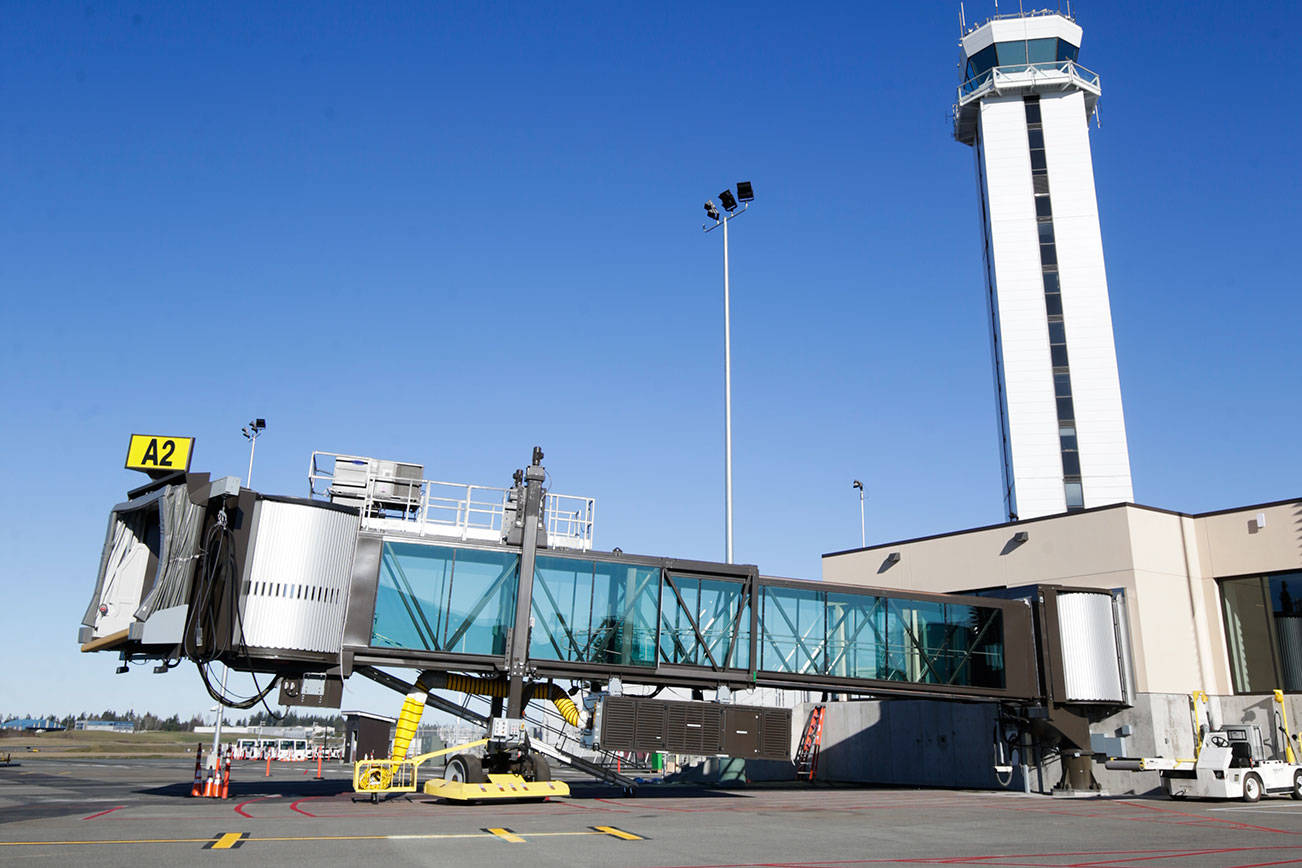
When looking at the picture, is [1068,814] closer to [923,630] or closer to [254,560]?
[923,630]

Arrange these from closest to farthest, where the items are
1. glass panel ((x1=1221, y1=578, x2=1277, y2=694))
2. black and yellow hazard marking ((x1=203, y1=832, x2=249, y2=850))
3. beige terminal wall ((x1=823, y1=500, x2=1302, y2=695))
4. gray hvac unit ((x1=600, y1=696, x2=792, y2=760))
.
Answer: black and yellow hazard marking ((x1=203, y1=832, x2=249, y2=850))
gray hvac unit ((x1=600, y1=696, x2=792, y2=760))
beige terminal wall ((x1=823, y1=500, x2=1302, y2=695))
glass panel ((x1=1221, y1=578, x2=1277, y2=694))

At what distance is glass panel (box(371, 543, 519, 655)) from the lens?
31.0 m

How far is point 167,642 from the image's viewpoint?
30.3 meters

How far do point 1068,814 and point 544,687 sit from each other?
16991mm

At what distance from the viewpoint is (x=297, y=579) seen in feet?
97.7

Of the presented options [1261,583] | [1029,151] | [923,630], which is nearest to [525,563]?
[923,630]

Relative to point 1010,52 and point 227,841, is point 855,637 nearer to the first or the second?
point 227,841

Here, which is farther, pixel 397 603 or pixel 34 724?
pixel 34 724

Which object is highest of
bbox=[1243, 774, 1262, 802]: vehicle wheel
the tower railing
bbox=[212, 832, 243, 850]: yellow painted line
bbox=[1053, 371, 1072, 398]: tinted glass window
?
the tower railing

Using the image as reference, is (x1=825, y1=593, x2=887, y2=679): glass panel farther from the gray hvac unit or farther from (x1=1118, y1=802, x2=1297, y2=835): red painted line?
(x1=1118, y1=802, x2=1297, y2=835): red painted line

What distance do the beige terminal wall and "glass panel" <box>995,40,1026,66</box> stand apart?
47751 millimetres

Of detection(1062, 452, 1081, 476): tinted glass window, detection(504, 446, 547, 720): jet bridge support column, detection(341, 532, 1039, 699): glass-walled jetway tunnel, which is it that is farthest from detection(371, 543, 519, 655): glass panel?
detection(1062, 452, 1081, 476): tinted glass window

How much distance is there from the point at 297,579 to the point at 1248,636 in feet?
129

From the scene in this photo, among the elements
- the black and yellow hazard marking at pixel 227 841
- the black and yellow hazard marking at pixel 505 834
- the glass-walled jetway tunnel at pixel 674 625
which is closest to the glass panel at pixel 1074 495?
the glass-walled jetway tunnel at pixel 674 625
